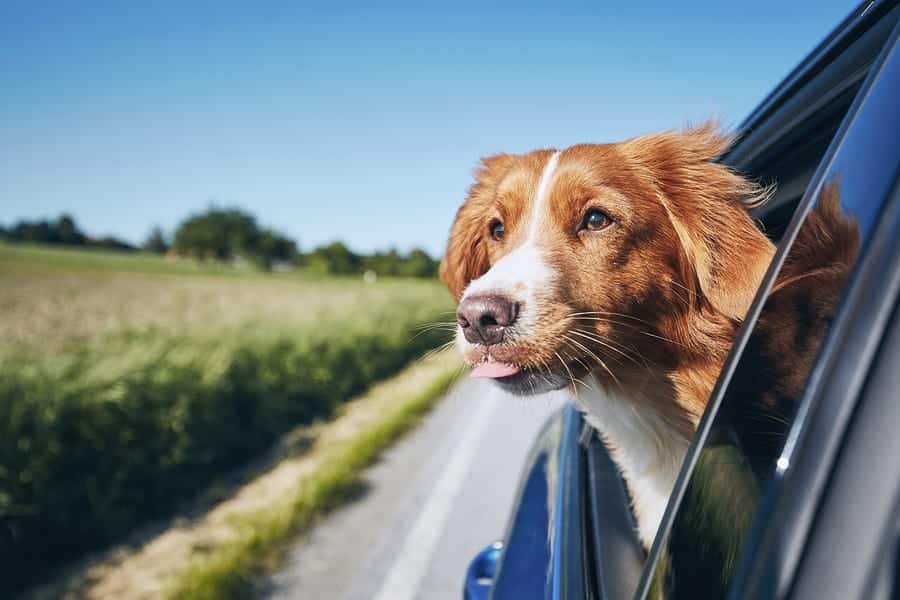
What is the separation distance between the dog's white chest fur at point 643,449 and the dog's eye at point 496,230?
2.90 ft

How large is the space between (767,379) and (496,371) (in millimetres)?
1162

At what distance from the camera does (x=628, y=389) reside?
2.04 m

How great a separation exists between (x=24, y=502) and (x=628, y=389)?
4733mm

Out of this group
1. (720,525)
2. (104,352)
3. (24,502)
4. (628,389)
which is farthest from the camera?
(104,352)

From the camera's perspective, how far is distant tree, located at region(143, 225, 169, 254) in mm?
157625

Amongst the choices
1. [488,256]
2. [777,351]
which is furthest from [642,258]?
[777,351]

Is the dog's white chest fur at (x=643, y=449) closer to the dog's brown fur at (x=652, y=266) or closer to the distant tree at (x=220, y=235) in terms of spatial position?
the dog's brown fur at (x=652, y=266)

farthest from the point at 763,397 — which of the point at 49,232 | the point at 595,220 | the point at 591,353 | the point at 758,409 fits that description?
the point at 49,232

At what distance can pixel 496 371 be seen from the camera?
2.09 m

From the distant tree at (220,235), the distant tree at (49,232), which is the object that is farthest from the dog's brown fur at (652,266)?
the distant tree at (49,232)

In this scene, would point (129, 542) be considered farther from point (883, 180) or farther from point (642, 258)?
point (883, 180)

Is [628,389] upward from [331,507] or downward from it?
upward

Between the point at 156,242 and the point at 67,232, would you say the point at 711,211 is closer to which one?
the point at 67,232

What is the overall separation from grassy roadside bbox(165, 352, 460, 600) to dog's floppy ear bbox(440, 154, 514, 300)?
1.49ft
